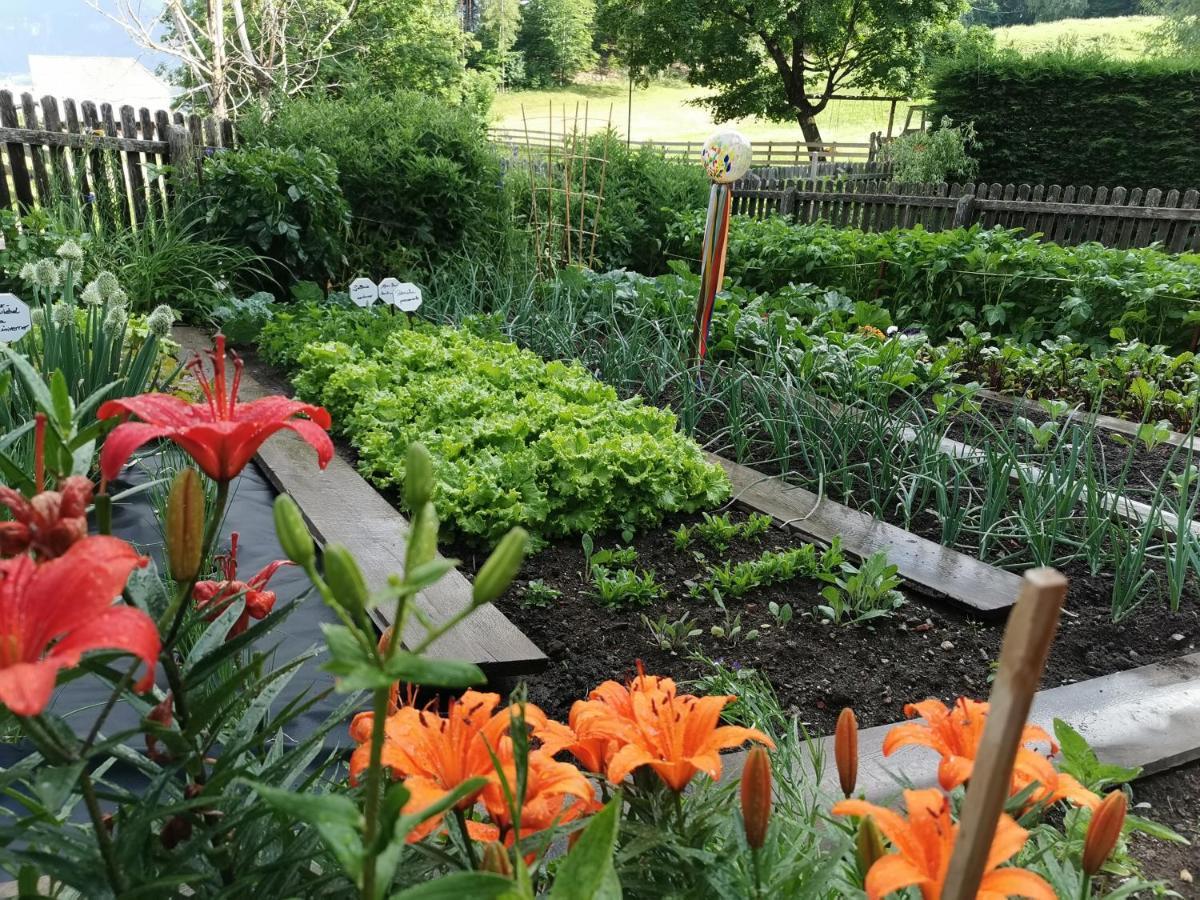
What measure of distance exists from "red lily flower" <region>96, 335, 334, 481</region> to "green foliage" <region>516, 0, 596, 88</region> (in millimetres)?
49596

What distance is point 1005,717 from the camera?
45 centimetres

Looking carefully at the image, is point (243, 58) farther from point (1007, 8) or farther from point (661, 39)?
point (1007, 8)

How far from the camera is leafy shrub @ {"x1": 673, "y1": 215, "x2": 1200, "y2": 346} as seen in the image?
518 centimetres

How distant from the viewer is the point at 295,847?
0.78 metres

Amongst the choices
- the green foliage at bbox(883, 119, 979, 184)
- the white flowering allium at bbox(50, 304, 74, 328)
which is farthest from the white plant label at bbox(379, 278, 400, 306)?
the green foliage at bbox(883, 119, 979, 184)

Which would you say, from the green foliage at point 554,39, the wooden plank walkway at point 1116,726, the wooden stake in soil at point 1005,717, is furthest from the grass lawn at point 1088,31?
the wooden stake in soil at point 1005,717

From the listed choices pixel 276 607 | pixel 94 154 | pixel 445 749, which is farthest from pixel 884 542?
pixel 94 154

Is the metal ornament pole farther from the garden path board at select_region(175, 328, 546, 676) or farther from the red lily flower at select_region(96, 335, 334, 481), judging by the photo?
the red lily flower at select_region(96, 335, 334, 481)

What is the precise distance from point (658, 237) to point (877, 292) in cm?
261

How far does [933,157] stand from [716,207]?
12.0m

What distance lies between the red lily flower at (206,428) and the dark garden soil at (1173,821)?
1.65 m

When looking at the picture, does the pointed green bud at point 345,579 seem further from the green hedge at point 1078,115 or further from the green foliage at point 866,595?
the green hedge at point 1078,115

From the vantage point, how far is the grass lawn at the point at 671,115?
1517 inches

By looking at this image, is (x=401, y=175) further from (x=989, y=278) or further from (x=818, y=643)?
(x=818, y=643)
